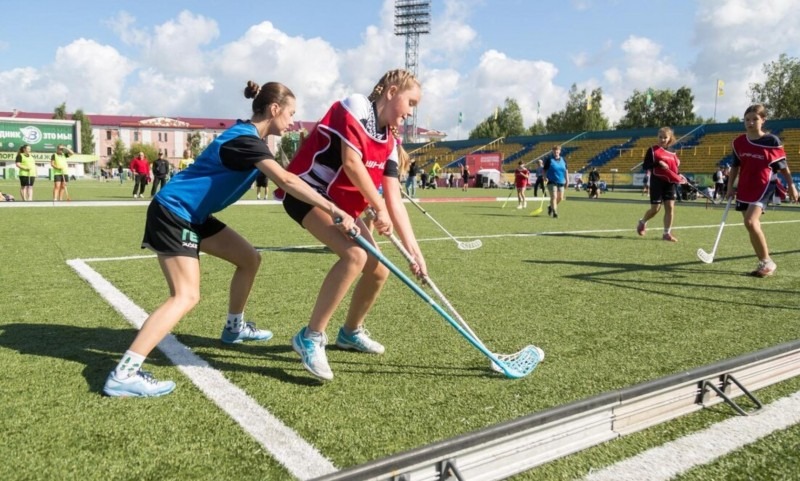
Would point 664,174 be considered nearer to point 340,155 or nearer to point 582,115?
point 340,155

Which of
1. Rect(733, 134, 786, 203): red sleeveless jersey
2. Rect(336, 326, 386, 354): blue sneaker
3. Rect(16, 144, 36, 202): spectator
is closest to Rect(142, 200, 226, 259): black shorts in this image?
Rect(336, 326, 386, 354): blue sneaker

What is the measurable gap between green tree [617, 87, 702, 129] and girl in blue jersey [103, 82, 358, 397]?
286 ft

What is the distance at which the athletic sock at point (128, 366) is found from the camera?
295 centimetres

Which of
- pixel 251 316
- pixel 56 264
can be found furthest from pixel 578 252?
pixel 56 264

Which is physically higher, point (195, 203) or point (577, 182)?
point (195, 203)

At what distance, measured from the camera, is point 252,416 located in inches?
109

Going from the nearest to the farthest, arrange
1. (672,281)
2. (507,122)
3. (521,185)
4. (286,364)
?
1. (286,364)
2. (672,281)
3. (521,185)
4. (507,122)

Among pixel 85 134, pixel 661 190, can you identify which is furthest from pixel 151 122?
pixel 661 190

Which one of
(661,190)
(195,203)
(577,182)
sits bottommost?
(577,182)

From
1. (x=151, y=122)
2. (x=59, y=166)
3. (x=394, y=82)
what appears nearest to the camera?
(x=394, y=82)

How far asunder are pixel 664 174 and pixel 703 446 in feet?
30.0

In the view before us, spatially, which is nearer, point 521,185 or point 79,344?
point 79,344

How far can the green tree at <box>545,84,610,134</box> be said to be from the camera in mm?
85062

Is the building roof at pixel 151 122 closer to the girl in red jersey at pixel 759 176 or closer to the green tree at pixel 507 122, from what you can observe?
the green tree at pixel 507 122
